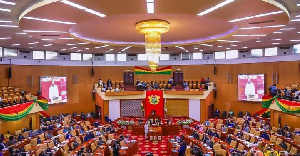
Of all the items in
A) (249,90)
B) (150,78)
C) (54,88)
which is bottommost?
(249,90)

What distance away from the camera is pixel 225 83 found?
1092 inches

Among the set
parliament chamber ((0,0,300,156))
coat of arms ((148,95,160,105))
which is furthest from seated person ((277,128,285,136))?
coat of arms ((148,95,160,105))

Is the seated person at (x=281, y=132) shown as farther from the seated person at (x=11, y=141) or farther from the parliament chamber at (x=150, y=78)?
the seated person at (x=11, y=141)

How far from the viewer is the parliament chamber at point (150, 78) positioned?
9953 millimetres

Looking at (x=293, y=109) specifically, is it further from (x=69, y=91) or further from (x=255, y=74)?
(x=69, y=91)

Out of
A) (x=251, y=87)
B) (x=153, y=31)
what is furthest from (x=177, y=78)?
(x=153, y=31)

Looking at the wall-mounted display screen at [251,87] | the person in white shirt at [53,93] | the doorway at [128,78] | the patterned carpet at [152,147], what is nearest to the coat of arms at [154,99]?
the patterned carpet at [152,147]

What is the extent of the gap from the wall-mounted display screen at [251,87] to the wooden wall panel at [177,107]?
5691mm

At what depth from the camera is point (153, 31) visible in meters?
11.8

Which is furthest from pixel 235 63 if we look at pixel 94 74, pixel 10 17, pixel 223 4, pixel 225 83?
pixel 10 17

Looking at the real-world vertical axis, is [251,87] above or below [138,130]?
above

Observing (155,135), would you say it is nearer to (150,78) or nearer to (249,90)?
(249,90)

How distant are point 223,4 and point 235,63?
20.1m

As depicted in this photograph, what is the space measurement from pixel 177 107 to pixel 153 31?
51.2 feet
